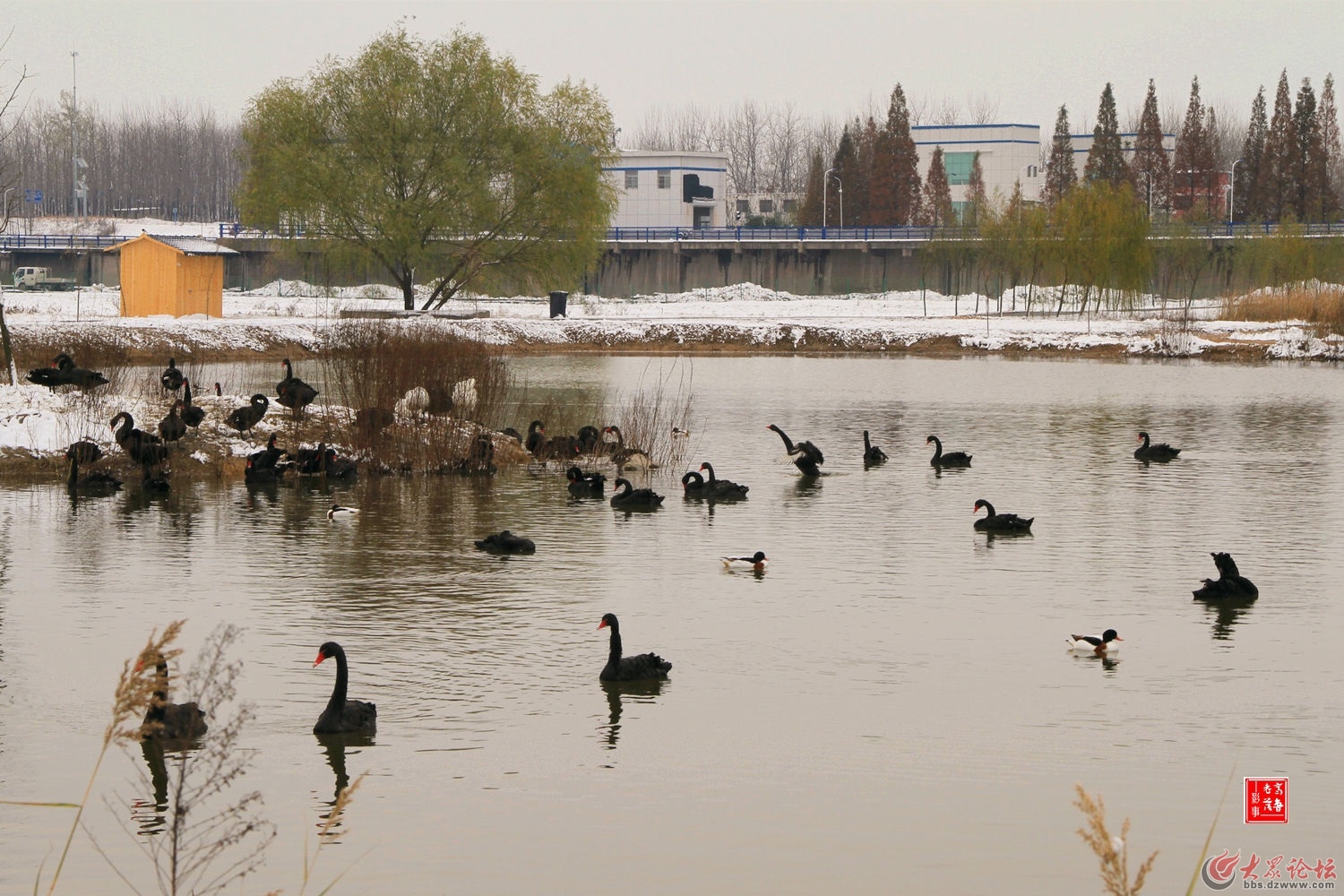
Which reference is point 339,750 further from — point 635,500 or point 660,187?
point 660,187

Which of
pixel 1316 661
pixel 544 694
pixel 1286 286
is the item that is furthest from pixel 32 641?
pixel 1286 286

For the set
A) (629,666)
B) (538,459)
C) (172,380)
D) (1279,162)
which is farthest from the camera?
(1279,162)

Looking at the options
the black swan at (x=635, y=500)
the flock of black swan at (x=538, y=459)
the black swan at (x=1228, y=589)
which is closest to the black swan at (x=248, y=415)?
the flock of black swan at (x=538, y=459)

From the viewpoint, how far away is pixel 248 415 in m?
30.1

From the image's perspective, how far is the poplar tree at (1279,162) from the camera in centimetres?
11812

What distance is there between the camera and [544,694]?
46.3 feet

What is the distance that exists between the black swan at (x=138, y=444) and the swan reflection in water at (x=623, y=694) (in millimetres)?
16075

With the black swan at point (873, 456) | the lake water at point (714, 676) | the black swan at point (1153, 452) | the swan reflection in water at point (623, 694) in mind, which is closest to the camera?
the lake water at point (714, 676)

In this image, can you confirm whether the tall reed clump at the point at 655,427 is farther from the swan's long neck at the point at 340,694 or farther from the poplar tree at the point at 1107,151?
the poplar tree at the point at 1107,151

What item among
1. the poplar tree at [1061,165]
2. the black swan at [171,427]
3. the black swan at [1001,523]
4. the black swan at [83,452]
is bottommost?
the black swan at [1001,523]

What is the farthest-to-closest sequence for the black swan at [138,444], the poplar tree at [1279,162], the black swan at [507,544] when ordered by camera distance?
1. the poplar tree at [1279,162]
2. the black swan at [138,444]
3. the black swan at [507,544]

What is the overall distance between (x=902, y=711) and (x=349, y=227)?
64.0 m

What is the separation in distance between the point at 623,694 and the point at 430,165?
62768mm

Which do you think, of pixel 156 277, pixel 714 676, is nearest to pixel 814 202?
pixel 156 277
